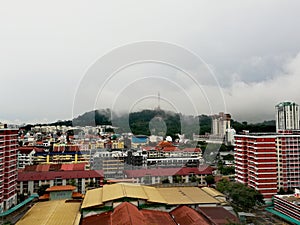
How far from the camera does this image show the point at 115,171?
12438 mm

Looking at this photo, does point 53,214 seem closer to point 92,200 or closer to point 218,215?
point 92,200

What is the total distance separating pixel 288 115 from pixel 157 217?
38.2 ft

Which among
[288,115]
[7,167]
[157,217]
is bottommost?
[157,217]

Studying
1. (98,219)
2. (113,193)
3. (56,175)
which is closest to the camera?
(98,219)

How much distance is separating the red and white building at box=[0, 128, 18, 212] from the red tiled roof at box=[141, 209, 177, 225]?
14.5ft

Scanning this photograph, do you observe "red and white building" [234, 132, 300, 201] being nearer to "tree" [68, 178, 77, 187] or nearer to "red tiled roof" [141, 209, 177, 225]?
"red tiled roof" [141, 209, 177, 225]

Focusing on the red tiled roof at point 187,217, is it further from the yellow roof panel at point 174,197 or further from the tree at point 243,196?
the tree at point 243,196

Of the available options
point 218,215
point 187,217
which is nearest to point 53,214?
A: point 187,217

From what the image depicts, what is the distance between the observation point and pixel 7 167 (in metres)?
8.40

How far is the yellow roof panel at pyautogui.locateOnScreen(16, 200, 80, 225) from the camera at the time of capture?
19.4 feet

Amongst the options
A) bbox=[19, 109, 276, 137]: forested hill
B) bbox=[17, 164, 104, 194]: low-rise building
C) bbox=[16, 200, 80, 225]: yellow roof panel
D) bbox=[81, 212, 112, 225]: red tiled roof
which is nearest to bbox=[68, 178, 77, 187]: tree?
bbox=[17, 164, 104, 194]: low-rise building

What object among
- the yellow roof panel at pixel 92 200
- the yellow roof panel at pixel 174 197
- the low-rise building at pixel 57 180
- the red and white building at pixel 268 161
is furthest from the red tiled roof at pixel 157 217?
the low-rise building at pixel 57 180

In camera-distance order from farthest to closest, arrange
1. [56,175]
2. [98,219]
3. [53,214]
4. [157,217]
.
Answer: [56,175], [53,214], [157,217], [98,219]

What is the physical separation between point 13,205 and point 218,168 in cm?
943
